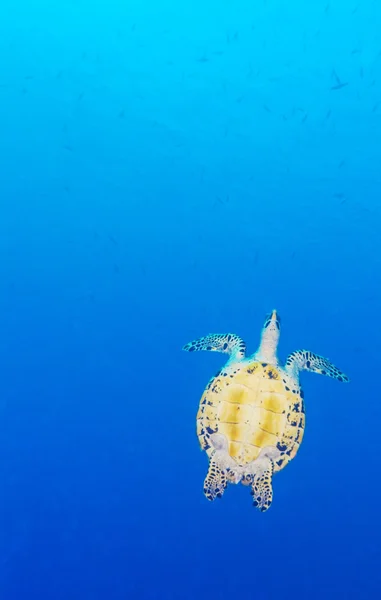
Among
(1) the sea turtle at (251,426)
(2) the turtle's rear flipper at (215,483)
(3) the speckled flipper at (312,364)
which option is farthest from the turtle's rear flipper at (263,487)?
(3) the speckled flipper at (312,364)

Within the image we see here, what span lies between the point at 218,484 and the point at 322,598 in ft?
23.5

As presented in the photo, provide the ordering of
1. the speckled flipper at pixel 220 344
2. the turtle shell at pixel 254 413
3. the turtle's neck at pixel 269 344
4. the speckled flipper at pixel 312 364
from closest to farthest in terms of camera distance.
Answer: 1. the turtle shell at pixel 254 413
2. the turtle's neck at pixel 269 344
3. the speckled flipper at pixel 312 364
4. the speckled flipper at pixel 220 344

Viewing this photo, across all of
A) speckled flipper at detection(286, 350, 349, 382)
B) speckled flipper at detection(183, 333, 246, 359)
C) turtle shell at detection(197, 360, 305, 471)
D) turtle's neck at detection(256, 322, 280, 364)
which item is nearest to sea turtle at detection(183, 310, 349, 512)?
turtle shell at detection(197, 360, 305, 471)

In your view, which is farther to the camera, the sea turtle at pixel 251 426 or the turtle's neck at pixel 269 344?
the turtle's neck at pixel 269 344

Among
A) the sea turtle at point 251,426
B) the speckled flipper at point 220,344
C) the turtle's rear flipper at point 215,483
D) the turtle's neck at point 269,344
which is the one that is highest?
the speckled flipper at point 220,344

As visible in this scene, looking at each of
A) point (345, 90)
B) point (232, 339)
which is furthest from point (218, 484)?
point (345, 90)

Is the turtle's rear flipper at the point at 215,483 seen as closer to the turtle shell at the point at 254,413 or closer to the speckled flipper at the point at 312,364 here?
the turtle shell at the point at 254,413

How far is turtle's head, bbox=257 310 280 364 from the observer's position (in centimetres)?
509

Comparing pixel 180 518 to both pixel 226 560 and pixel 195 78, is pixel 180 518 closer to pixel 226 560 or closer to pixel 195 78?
pixel 226 560

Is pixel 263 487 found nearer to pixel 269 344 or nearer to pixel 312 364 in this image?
pixel 269 344

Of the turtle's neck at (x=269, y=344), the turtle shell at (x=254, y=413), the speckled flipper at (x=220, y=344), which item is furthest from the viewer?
the speckled flipper at (x=220, y=344)

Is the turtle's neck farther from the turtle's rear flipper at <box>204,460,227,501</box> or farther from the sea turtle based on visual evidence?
the turtle's rear flipper at <box>204,460,227,501</box>

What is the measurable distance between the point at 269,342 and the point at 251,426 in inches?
41.3

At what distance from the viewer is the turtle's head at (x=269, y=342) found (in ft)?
16.7
